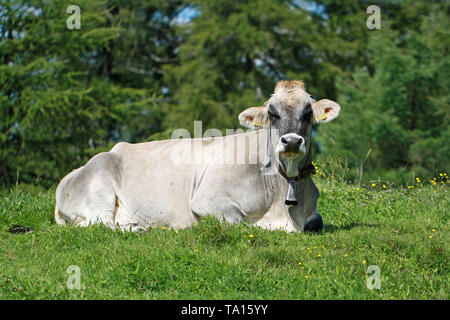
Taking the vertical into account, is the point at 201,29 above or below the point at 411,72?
above

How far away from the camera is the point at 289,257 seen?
500 cm

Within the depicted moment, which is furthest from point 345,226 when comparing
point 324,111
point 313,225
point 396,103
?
point 396,103

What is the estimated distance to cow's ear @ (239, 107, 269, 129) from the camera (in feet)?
21.6

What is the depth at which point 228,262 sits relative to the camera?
15.7 feet

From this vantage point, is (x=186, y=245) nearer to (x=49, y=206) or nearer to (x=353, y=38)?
(x=49, y=206)

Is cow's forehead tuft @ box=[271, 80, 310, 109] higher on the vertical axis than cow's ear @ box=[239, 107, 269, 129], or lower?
higher

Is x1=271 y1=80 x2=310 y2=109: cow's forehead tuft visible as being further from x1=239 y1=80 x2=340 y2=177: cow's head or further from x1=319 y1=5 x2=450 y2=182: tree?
x1=319 y1=5 x2=450 y2=182: tree

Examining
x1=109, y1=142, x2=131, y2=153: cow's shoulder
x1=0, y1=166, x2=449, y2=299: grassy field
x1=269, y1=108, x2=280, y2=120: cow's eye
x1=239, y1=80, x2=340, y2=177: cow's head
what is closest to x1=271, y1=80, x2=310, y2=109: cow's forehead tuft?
x1=239, y1=80, x2=340, y2=177: cow's head

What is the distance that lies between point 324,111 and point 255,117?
82 centimetres

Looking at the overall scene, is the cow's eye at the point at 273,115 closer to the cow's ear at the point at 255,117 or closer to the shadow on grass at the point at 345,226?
the cow's ear at the point at 255,117

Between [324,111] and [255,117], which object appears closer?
[324,111]

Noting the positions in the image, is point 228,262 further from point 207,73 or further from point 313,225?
point 207,73

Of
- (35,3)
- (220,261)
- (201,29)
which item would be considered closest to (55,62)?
(35,3)
